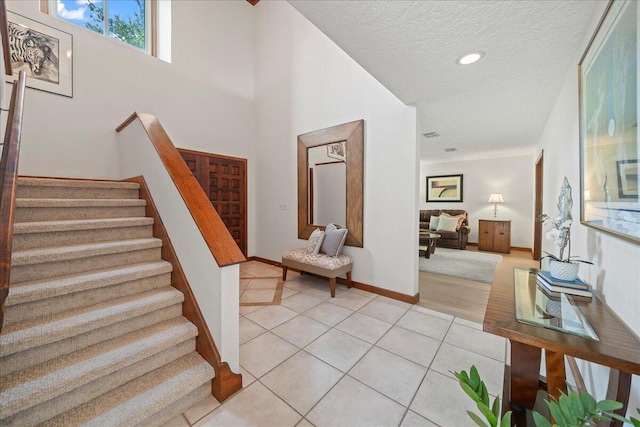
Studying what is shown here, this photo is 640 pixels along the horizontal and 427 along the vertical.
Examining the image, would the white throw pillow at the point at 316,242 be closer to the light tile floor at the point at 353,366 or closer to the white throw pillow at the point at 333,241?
the white throw pillow at the point at 333,241

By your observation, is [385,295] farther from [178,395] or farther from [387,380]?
[178,395]

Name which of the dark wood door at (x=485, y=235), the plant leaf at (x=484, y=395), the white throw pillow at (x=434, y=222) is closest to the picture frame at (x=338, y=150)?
the plant leaf at (x=484, y=395)

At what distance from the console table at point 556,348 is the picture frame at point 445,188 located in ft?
20.2

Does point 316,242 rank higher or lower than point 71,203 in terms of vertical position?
lower

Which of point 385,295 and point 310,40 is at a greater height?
point 310,40

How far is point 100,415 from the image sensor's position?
1.21 metres

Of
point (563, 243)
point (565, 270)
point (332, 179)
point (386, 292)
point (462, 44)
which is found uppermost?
point (462, 44)

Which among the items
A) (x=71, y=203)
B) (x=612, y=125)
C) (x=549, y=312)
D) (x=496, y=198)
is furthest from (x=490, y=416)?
(x=496, y=198)

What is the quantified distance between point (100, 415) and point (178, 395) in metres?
0.34

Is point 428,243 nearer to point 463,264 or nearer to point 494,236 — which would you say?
point 463,264

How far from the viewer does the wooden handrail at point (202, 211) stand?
58.2 inches

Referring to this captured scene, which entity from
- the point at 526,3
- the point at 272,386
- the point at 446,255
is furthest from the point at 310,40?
the point at 446,255

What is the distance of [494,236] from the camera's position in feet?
19.2

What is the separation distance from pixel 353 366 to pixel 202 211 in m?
1.57
